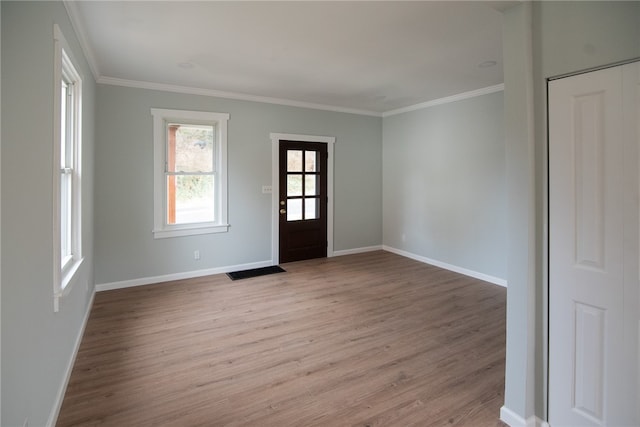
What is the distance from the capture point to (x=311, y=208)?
19.3 feet

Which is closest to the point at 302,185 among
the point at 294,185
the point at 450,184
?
the point at 294,185

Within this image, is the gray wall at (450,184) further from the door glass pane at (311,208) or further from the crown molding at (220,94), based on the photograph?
the door glass pane at (311,208)

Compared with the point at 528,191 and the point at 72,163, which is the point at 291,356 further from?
the point at 72,163

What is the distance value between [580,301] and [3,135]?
282 centimetres

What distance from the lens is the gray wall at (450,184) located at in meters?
4.62

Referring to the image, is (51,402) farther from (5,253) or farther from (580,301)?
(580,301)

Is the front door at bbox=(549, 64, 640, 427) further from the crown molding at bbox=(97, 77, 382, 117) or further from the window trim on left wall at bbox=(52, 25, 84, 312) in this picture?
the crown molding at bbox=(97, 77, 382, 117)

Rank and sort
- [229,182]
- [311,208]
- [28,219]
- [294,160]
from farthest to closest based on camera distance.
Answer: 1. [311,208]
2. [294,160]
3. [229,182]
4. [28,219]

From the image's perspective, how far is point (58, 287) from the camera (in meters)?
2.07

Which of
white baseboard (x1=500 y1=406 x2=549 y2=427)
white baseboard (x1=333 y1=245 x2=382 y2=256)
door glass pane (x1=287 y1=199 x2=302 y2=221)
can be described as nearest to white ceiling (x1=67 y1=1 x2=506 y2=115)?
door glass pane (x1=287 y1=199 x2=302 y2=221)

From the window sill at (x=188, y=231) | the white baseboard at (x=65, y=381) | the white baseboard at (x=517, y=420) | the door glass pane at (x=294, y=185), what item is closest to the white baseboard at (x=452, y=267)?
the door glass pane at (x=294, y=185)

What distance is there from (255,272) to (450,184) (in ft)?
→ 10.8

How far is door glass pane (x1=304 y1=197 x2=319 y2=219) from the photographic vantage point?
5.84 metres

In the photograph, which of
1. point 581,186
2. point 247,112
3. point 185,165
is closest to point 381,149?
point 247,112
